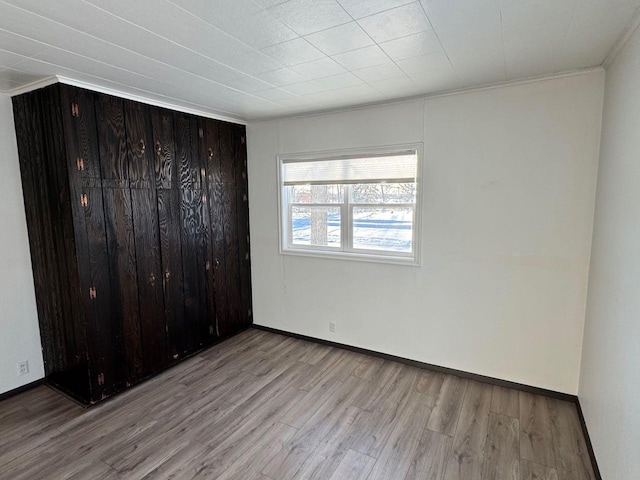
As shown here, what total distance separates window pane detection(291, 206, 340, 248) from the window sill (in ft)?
0.41

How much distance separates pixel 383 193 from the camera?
3.36 m

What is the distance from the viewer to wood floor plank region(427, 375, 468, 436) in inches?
97.0

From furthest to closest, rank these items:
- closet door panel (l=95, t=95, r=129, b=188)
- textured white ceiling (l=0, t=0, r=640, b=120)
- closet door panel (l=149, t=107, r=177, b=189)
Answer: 1. closet door panel (l=149, t=107, r=177, b=189)
2. closet door panel (l=95, t=95, r=129, b=188)
3. textured white ceiling (l=0, t=0, r=640, b=120)

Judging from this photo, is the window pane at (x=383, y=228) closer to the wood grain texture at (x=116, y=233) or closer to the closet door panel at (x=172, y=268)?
the wood grain texture at (x=116, y=233)

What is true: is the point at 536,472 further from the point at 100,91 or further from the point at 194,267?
the point at 100,91

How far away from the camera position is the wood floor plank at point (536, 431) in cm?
217

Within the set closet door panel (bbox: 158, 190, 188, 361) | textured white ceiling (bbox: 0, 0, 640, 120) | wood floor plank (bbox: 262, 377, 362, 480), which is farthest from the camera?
closet door panel (bbox: 158, 190, 188, 361)

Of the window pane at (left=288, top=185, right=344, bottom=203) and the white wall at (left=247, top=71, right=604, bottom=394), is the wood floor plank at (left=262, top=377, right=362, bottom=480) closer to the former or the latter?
the white wall at (left=247, top=71, right=604, bottom=394)

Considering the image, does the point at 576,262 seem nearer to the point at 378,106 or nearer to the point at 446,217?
the point at 446,217

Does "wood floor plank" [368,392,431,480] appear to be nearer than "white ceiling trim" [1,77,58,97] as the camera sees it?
Yes

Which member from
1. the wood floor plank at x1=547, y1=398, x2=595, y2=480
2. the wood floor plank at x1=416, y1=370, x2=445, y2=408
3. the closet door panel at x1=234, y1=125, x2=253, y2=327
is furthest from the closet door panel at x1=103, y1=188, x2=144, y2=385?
the wood floor plank at x1=547, y1=398, x2=595, y2=480

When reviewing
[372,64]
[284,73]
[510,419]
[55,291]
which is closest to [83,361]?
[55,291]

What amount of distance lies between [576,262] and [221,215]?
3.33m

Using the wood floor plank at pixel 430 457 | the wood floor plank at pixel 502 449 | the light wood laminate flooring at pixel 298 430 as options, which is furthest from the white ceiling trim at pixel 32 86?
the wood floor plank at pixel 502 449
